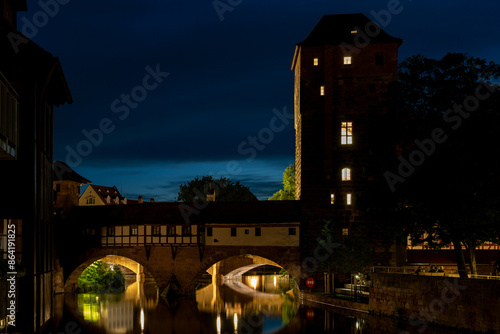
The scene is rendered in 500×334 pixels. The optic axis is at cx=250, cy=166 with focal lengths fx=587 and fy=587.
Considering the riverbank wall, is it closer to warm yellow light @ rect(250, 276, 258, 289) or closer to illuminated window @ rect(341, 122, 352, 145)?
illuminated window @ rect(341, 122, 352, 145)

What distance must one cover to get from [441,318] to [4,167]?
19343 mm

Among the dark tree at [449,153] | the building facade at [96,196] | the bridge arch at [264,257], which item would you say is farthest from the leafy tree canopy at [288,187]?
the building facade at [96,196]

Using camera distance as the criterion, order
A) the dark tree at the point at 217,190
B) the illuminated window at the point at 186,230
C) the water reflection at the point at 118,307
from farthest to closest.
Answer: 1. the dark tree at the point at 217,190
2. the illuminated window at the point at 186,230
3. the water reflection at the point at 118,307

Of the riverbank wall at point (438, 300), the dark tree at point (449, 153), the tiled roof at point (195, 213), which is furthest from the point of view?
the tiled roof at point (195, 213)

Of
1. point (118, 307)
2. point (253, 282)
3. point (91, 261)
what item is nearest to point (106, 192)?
point (253, 282)

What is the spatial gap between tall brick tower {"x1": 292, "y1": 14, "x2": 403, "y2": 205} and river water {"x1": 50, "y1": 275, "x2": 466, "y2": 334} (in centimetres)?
795

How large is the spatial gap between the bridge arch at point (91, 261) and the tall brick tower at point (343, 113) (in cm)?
1198

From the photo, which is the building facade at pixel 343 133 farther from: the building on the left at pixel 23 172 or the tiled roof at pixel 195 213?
the building on the left at pixel 23 172

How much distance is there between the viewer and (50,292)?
2183 centimetres

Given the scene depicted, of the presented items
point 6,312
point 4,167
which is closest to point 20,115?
point 4,167

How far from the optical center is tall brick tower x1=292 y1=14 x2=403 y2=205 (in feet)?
127

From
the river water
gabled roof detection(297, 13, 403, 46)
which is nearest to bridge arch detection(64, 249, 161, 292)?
the river water

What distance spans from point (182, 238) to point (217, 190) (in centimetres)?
3129

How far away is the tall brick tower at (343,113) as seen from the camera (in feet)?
127
